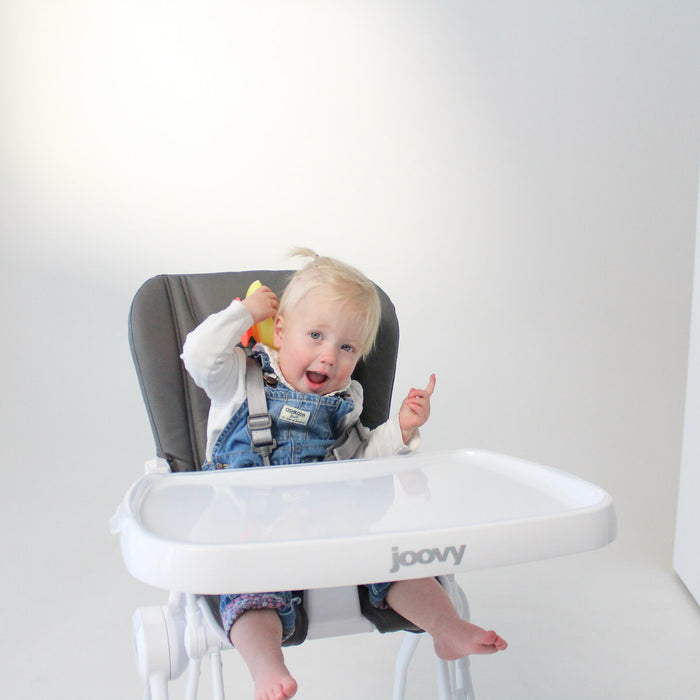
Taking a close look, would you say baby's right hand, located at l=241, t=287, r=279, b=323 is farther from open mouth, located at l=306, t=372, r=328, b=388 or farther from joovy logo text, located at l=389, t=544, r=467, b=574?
joovy logo text, located at l=389, t=544, r=467, b=574

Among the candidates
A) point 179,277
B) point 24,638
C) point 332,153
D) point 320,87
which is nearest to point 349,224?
point 332,153

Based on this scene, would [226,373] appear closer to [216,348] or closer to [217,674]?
[216,348]

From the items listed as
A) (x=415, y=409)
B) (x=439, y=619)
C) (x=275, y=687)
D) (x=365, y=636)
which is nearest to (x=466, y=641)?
(x=439, y=619)

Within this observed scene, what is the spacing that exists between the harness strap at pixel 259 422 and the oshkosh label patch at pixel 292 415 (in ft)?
0.09

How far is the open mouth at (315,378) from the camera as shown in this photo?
1.40 metres

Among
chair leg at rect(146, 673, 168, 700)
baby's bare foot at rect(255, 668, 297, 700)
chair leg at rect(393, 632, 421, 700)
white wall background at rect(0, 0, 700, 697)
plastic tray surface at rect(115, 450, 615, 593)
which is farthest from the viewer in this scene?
white wall background at rect(0, 0, 700, 697)

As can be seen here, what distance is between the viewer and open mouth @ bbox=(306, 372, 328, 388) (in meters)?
1.40

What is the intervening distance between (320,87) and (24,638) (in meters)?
1.70

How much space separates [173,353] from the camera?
142 cm

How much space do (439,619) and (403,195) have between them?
173cm

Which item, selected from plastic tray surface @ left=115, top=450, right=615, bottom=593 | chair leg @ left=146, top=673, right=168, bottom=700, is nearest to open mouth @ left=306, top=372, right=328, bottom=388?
plastic tray surface @ left=115, top=450, right=615, bottom=593

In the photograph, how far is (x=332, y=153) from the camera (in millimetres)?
2604

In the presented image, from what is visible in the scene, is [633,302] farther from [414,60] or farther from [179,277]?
[179,277]

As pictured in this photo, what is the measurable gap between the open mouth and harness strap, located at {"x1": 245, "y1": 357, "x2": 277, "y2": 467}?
0.08 meters
